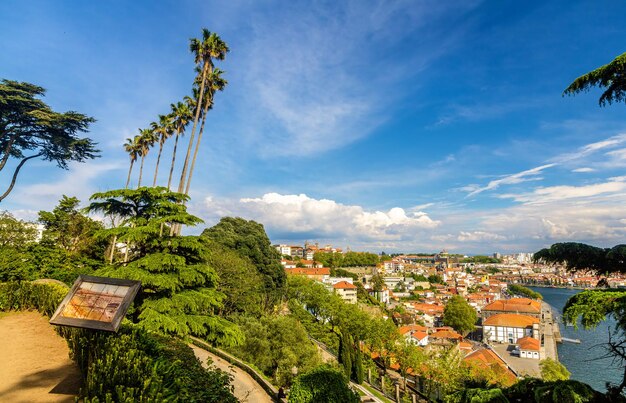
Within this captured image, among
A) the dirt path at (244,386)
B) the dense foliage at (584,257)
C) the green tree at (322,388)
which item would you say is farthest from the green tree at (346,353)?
the dense foliage at (584,257)

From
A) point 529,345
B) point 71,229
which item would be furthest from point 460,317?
point 71,229

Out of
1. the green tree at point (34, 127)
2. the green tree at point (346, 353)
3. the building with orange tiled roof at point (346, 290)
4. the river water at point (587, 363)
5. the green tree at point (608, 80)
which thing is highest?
the green tree at point (34, 127)

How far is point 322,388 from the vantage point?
1292 cm

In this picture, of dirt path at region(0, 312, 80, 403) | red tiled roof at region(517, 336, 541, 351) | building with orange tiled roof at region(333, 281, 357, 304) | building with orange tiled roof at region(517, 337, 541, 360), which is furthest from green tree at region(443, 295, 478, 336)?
dirt path at region(0, 312, 80, 403)

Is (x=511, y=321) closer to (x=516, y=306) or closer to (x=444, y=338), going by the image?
(x=516, y=306)

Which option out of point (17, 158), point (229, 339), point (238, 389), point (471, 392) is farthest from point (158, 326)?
point (17, 158)

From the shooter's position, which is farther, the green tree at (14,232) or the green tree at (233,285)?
the green tree at (233,285)

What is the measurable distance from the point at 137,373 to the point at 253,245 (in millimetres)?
35974

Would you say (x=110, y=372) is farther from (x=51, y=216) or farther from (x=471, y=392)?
(x=51, y=216)

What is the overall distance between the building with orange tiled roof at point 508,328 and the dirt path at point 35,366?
81.7 metres

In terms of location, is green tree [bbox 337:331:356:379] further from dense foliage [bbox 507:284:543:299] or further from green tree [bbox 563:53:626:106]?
dense foliage [bbox 507:284:543:299]

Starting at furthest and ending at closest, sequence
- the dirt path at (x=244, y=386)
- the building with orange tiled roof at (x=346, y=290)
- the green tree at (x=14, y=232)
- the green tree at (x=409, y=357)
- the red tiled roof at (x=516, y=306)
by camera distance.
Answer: the red tiled roof at (x=516, y=306) → the building with orange tiled roof at (x=346, y=290) → the green tree at (x=409, y=357) → the green tree at (x=14, y=232) → the dirt path at (x=244, y=386)

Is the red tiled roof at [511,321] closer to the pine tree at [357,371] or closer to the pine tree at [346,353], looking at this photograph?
the pine tree at [357,371]

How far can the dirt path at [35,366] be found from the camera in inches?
264
